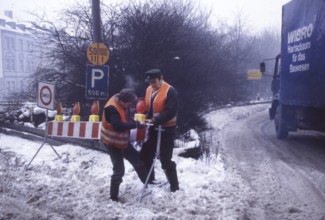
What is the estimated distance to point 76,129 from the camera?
8367 mm

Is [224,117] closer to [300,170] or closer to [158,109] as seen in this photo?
[300,170]

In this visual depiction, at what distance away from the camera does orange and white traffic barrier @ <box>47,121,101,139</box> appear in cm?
817

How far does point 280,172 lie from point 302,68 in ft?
13.1

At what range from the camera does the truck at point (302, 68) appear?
9.88 meters

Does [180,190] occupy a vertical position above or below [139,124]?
below

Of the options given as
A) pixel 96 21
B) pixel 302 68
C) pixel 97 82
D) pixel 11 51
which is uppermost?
pixel 11 51

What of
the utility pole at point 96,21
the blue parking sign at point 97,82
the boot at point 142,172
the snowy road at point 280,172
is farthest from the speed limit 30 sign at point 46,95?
the snowy road at point 280,172

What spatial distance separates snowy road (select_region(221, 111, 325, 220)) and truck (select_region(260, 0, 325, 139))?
2.53ft

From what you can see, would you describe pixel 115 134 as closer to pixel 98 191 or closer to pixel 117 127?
pixel 117 127

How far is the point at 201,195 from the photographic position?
5.89m

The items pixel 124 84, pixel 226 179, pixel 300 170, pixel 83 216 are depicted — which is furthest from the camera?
pixel 124 84

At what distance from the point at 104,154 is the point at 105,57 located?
219 cm

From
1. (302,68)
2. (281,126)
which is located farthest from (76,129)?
(281,126)

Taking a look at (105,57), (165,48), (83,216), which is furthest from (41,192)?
(165,48)
